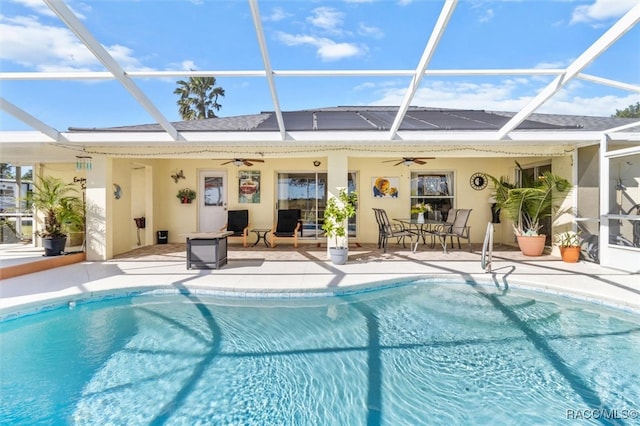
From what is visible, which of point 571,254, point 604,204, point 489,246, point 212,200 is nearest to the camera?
point 489,246

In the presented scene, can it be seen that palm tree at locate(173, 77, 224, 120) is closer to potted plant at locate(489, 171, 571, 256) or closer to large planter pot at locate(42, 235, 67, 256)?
large planter pot at locate(42, 235, 67, 256)

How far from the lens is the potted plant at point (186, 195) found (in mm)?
9469

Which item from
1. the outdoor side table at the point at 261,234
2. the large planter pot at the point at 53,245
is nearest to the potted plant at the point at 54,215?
Result: the large planter pot at the point at 53,245

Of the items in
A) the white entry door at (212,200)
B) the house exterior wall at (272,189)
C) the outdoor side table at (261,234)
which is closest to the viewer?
the outdoor side table at (261,234)

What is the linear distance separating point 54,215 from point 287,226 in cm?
541

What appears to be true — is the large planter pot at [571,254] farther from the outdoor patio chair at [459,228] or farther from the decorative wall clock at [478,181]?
the decorative wall clock at [478,181]

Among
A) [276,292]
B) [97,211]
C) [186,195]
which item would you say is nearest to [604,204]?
[276,292]

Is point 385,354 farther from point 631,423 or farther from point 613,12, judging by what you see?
point 613,12

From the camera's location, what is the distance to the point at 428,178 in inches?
378

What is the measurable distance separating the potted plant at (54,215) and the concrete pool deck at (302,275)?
0.48 meters

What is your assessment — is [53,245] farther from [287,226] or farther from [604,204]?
[604,204]

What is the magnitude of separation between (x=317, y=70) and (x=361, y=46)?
118 cm

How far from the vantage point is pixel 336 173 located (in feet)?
23.0

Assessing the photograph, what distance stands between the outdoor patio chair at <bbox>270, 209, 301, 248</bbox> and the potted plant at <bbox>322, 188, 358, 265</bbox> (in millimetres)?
2262
